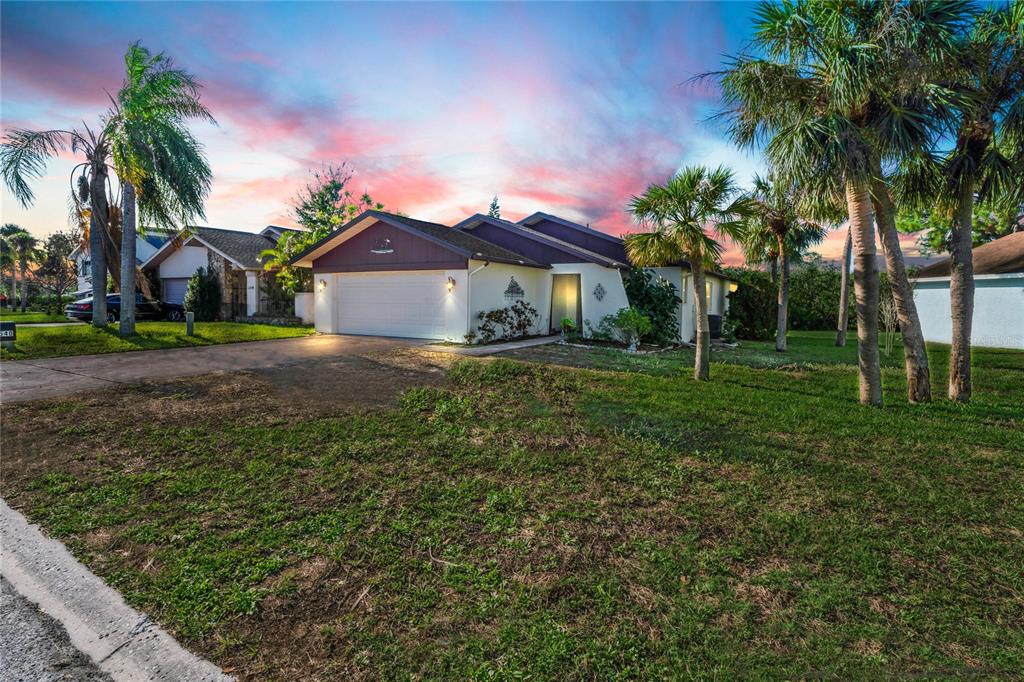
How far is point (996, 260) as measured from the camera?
1856 cm

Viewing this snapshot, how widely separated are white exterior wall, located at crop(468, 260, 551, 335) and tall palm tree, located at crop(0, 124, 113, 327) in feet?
42.7

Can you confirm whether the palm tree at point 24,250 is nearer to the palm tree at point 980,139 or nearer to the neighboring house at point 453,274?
the neighboring house at point 453,274

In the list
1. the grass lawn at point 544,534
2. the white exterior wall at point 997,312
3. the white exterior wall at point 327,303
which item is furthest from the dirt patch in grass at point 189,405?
the white exterior wall at point 997,312

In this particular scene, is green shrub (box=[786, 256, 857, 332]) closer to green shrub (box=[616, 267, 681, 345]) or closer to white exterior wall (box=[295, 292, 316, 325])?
green shrub (box=[616, 267, 681, 345])

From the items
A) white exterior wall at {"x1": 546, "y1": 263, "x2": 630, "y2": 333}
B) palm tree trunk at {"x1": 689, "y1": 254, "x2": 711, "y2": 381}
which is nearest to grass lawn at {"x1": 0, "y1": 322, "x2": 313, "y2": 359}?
white exterior wall at {"x1": 546, "y1": 263, "x2": 630, "y2": 333}

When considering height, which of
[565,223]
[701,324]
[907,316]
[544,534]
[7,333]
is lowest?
[544,534]

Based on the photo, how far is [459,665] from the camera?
2.41m

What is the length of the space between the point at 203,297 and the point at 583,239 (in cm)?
1864

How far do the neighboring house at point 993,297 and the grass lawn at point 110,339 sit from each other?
1011 inches

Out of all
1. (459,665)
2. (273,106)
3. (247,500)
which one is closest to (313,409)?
(247,500)

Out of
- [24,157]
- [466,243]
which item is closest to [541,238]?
[466,243]

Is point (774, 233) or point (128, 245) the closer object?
point (774, 233)

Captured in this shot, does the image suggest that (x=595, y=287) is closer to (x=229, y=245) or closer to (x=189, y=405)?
(x=189, y=405)

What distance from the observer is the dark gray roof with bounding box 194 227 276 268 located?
2347 cm
